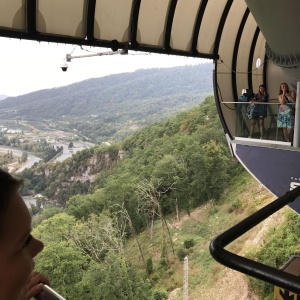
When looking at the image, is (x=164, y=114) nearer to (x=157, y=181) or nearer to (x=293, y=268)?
(x=157, y=181)

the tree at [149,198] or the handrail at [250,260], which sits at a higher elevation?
the handrail at [250,260]

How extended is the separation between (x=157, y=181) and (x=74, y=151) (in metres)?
19.9

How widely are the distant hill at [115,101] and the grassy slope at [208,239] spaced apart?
82.5 ft

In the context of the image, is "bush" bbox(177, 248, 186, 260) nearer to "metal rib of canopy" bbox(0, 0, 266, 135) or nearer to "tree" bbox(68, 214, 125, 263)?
"tree" bbox(68, 214, 125, 263)

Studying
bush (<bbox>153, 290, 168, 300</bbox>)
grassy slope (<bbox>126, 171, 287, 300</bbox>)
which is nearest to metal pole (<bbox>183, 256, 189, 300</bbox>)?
grassy slope (<bbox>126, 171, 287, 300</bbox>)

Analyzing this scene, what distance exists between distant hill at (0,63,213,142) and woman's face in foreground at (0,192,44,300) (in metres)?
55.0

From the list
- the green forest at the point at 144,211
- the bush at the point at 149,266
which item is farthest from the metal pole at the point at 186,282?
the bush at the point at 149,266

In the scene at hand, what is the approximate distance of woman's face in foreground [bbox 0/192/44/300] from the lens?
69cm

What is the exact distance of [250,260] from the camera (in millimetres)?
918

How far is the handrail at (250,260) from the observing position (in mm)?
837

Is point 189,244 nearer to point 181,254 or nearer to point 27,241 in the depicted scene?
point 181,254

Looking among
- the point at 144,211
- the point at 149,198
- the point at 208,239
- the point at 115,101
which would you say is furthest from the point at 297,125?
the point at 115,101

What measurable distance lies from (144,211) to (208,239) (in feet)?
28.4

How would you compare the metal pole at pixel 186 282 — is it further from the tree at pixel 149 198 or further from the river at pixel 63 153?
the river at pixel 63 153
